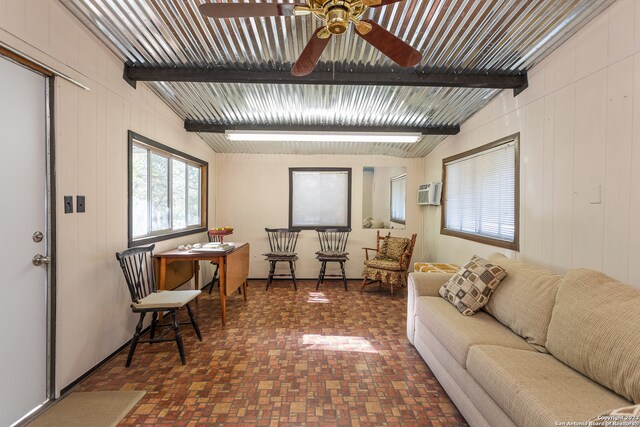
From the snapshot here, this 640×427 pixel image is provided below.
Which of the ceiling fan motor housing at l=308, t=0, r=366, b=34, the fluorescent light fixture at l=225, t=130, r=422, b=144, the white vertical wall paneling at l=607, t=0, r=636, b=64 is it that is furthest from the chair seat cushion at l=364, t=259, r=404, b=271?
the ceiling fan motor housing at l=308, t=0, r=366, b=34

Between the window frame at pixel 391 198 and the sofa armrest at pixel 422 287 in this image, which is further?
the window frame at pixel 391 198

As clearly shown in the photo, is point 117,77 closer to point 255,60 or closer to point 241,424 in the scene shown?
point 255,60

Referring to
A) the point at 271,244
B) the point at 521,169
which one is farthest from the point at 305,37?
the point at 271,244

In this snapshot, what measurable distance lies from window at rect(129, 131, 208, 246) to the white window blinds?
3.58 m

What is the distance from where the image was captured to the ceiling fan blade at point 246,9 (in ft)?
4.49

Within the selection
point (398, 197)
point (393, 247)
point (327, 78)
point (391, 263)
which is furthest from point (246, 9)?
point (398, 197)

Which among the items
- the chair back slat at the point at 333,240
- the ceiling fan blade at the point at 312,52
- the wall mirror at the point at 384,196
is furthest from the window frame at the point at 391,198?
the ceiling fan blade at the point at 312,52

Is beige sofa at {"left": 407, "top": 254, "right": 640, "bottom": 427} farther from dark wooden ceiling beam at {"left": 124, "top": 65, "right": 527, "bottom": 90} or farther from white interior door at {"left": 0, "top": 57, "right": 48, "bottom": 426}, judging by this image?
white interior door at {"left": 0, "top": 57, "right": 48, "bottom": 426}

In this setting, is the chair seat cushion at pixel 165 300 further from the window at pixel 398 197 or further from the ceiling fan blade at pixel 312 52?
the window at pixel 398 197

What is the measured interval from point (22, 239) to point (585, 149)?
363 centimetres

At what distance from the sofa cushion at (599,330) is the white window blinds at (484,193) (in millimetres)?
1279

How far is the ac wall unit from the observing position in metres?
4.27

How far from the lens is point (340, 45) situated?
2273 mm

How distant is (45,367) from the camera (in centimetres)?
182
